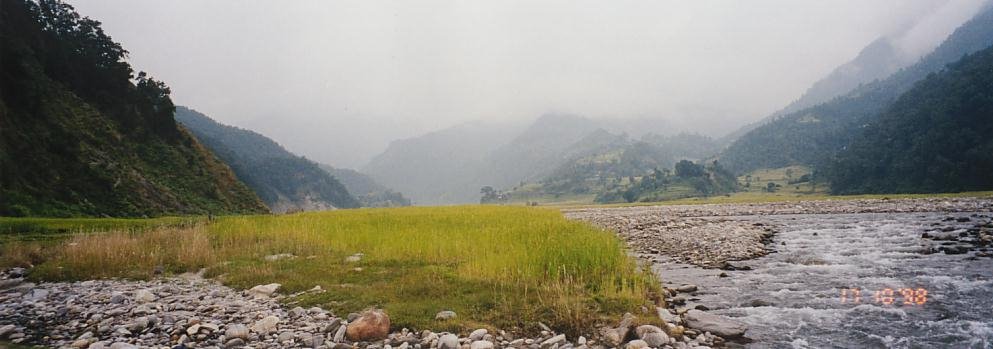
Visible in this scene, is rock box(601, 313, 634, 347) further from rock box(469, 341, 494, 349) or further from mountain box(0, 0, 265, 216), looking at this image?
mountain box(0, 0, 265, 216)

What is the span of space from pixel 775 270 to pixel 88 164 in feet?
184

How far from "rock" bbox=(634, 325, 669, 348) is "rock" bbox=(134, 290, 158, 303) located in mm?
10030

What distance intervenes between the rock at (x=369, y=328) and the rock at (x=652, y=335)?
4.32 m

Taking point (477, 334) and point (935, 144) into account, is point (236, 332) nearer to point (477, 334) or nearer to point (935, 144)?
point (477, 334)

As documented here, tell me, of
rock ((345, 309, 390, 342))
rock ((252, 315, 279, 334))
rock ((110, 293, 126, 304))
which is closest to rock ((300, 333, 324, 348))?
rock ((345, 309, 390, 342))

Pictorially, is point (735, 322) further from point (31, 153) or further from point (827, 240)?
point (31, 153)

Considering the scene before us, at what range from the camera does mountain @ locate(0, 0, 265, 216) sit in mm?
37344

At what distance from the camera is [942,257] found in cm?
1827

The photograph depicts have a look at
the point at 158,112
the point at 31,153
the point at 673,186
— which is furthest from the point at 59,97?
the point at 673,186

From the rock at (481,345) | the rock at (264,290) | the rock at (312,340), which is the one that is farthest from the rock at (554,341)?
the rock at (264,290)

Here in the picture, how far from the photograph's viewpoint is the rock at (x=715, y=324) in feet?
29.4

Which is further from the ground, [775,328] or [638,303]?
[638,303]

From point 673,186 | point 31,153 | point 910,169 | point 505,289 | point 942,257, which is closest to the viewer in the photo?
point 505,289
